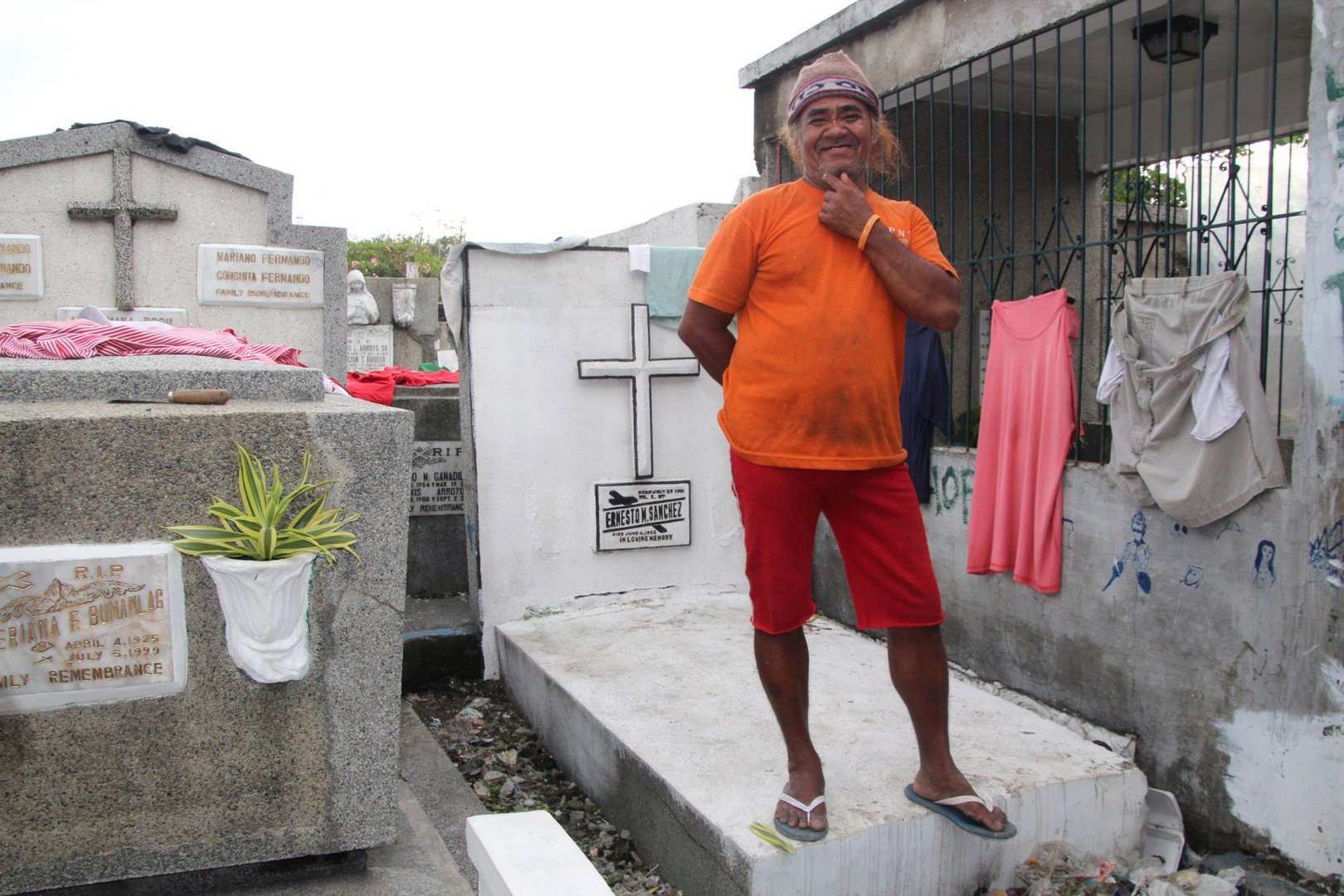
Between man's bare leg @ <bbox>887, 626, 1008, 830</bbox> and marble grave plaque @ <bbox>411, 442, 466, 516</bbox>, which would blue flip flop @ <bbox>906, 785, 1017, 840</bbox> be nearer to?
man's bare leg @ <bbox>887, 626, 1008, 830</bbox>

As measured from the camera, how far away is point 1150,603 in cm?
360

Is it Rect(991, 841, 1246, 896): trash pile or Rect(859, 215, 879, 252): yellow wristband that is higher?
Rect(859, 215, 879, 252): yellow wristband

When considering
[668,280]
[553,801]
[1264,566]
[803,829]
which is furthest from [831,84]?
[668,280]

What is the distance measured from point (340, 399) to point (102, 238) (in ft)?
11.6

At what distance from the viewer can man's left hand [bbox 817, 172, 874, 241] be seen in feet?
8.32

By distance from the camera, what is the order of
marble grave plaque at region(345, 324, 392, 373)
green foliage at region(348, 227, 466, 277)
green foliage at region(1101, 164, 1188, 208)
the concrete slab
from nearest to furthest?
the concrete slab → green foliage at region(1101, 164, 1188, 208) → marble grave plaque at region(345, 324, 392, 373) → green foliage at region(348, 227, 466, 277)

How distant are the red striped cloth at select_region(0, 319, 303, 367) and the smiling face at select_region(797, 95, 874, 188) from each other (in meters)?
1.86

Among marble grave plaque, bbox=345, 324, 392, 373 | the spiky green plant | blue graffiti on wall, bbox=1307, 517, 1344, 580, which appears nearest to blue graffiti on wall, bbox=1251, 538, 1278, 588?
blue graffiti on wall, bbox=1307, 517, 1344, 580

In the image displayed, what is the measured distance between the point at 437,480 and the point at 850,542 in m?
3.73

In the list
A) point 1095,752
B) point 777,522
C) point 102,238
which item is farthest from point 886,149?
point 102,238

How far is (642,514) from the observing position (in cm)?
546

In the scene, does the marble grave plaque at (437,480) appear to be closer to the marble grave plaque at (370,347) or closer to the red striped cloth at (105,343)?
the red striped cloth at (105,343)

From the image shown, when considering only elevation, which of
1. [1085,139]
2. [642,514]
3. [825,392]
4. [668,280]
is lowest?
[642,514]

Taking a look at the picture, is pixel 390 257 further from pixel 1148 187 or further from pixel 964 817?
pixel 964 817
